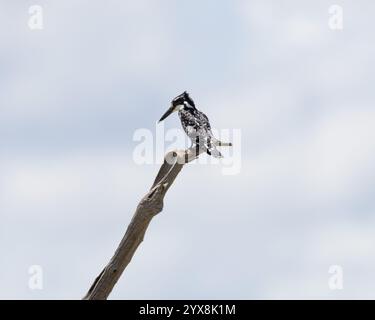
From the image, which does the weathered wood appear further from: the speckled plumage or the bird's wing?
the bird's wing

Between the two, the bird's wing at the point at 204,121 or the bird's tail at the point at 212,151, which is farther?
the bird's wing at the point at 204,121

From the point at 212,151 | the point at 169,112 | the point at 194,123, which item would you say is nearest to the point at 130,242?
the point at 212,151

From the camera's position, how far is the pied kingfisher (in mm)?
20920

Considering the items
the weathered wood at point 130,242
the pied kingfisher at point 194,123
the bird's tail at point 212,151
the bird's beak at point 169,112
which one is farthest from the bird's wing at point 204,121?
Result: the weathered wood at point 130,242

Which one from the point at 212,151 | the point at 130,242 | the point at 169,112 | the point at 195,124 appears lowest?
the point at 130,242

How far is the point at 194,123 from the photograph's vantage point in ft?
75.0

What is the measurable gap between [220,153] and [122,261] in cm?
360

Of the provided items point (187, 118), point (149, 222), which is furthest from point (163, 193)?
point (187, 118)

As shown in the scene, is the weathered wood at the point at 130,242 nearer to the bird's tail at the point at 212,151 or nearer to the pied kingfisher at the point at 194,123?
the bird's tail at the point at 212,151

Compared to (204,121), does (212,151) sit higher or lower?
lower

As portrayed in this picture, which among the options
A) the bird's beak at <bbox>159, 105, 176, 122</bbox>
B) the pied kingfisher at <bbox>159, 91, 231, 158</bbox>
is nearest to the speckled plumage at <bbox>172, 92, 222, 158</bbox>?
the pied kingfisher at <bbox>159, 91, 231, 158</bbox>

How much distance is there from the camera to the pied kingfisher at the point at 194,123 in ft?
68.6

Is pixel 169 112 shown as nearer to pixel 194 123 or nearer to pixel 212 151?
pixel 194 123
